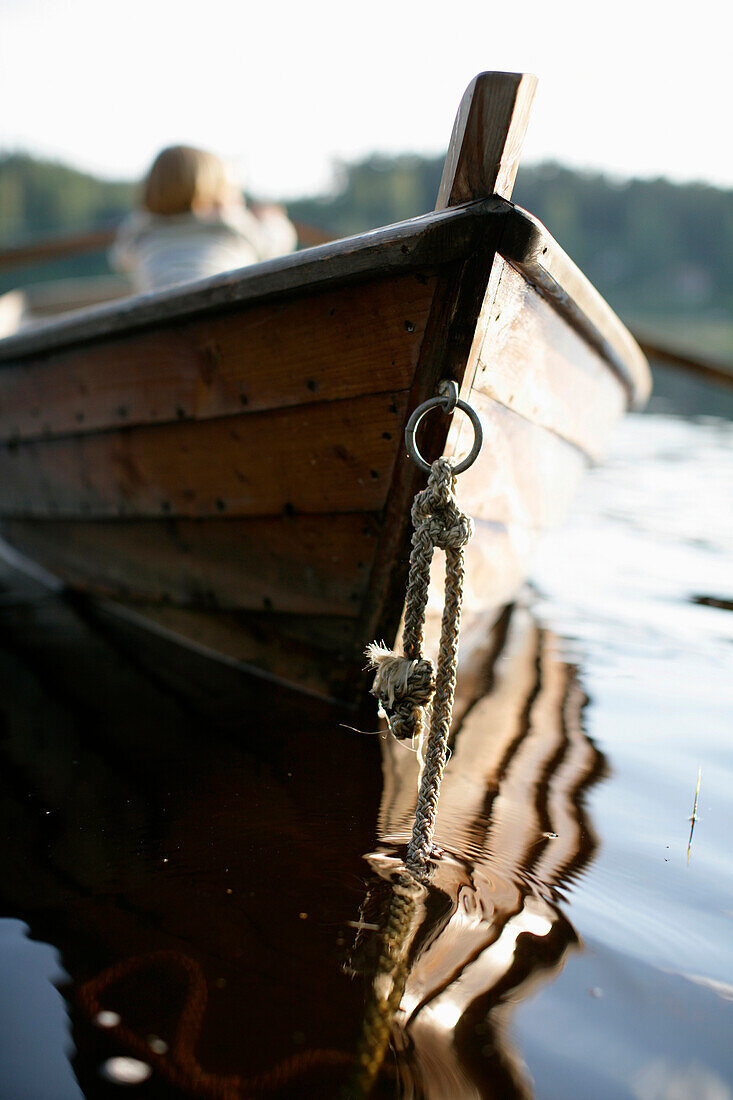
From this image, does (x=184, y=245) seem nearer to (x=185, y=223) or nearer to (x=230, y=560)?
(x=185, y=223)

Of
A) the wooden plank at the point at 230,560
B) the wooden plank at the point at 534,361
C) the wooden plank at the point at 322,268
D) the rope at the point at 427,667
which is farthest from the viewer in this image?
the wooden plank at the point at 230,560

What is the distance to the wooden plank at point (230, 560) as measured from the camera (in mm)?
1739

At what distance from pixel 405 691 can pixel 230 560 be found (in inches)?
38.4

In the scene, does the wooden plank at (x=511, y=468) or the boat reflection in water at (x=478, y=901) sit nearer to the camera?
the boat reflection in water at (x=478, y=901)

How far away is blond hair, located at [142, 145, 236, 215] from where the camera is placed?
2.98m

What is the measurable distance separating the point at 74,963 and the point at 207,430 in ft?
4.07

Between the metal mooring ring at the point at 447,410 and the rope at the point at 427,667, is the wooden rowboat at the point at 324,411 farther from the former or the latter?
the rope at the point at 427,667

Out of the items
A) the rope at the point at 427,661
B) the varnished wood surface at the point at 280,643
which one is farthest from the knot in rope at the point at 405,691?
the varnished wood surface at the point at 280,643

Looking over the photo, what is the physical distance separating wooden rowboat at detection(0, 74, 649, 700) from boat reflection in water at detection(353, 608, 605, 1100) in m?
0.35

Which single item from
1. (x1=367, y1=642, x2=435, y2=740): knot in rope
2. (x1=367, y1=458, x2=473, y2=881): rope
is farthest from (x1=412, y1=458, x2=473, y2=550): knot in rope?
(x1=367, y1=642, x2=435, y2=740): knot in rope

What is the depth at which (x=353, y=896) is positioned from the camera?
1112 millimetres

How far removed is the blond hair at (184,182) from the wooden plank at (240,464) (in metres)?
1.11

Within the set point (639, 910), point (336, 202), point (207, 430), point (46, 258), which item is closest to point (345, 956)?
point (639, 910)

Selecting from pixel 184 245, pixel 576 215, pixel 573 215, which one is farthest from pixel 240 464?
pixel 576 215
